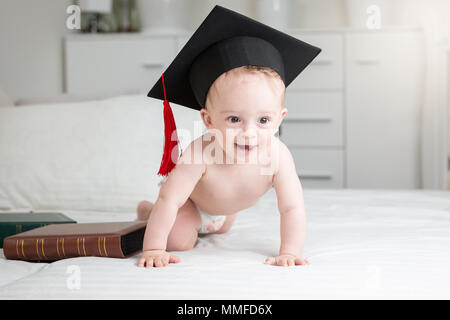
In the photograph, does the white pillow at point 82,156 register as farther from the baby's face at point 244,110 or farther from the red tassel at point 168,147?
the baby's face at point 244,110

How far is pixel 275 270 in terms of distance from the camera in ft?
2.67

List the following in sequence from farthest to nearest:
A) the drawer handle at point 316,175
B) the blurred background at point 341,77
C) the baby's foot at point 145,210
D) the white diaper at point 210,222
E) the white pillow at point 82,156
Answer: the drawer handle at point 316,175
the blurred background at point 341,77
the white pillow at point 82,156
the baby's foot at point 145,210
the white diaper at point 210,222

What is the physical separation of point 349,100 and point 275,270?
199 centimetres

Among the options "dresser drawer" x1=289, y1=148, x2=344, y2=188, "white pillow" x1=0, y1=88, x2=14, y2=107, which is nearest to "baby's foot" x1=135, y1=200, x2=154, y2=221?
"white pillow" x1=0, y1=88, x2=14, y2=107

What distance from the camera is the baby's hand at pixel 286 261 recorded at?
86cm

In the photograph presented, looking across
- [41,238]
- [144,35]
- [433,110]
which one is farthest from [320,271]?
[144,35]

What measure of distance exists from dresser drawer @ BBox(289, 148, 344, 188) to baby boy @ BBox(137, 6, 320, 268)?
67.5 inches

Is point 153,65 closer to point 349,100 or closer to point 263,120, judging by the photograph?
point 349,100

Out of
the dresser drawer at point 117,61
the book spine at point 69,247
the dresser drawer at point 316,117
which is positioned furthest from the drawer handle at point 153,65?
the book spine at point 69,247

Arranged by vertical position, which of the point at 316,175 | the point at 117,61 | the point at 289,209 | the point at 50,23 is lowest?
the point at 316,175

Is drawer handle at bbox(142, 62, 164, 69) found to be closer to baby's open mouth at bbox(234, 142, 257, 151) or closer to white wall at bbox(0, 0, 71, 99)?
white wall at bbox(0, 0, 71, 99)

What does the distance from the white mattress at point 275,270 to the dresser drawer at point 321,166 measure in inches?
56.3

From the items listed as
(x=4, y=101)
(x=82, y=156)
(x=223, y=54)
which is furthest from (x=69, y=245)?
(x=4, y=101)

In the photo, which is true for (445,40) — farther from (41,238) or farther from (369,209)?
(41,238)
